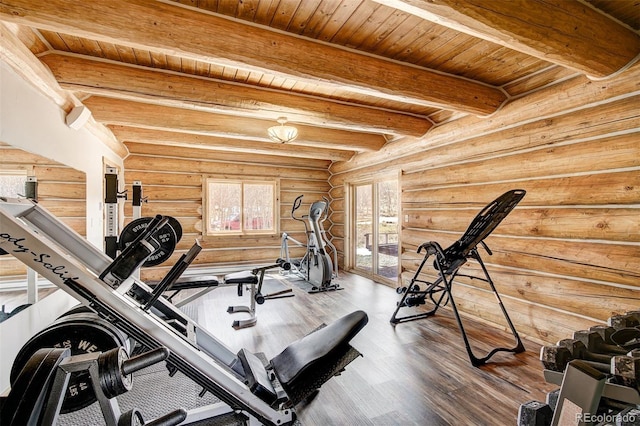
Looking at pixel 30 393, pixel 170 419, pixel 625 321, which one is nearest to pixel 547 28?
pixel 625 321

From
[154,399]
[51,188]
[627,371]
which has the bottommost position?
[154,399]

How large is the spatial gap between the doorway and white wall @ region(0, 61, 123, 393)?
4681 millimetres

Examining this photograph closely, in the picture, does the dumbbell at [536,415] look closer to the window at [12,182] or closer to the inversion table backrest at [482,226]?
the inversion table backrest at [482,226]

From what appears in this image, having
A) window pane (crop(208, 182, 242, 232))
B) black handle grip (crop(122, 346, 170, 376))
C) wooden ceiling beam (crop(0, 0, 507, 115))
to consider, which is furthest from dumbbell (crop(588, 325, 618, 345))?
window pane (crop(208, 182, 242, 232))

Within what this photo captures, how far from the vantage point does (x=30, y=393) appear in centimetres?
97

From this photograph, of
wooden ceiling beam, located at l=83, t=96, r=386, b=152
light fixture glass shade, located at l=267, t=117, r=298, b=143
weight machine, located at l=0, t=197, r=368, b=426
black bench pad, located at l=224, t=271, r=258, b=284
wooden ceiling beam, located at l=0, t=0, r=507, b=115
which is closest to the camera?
weight machine, located at l=0, t=197, r=368, b=426

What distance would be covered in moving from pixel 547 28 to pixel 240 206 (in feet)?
19.7

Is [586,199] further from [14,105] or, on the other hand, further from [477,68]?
[14,105]

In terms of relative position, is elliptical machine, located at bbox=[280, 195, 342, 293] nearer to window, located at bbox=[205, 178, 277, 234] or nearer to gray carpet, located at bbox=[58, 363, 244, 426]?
window, located at bbox=[205, 178, 277, 234]

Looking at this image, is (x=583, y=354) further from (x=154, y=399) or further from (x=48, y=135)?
(x=48, y=135)

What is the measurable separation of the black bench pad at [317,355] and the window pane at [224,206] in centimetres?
501

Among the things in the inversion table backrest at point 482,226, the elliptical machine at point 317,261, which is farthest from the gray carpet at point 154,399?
the elliptical machine at point 317,261

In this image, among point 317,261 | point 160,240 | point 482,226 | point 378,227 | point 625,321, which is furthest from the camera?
point 378,227

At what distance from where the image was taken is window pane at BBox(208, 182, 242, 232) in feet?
21.4
